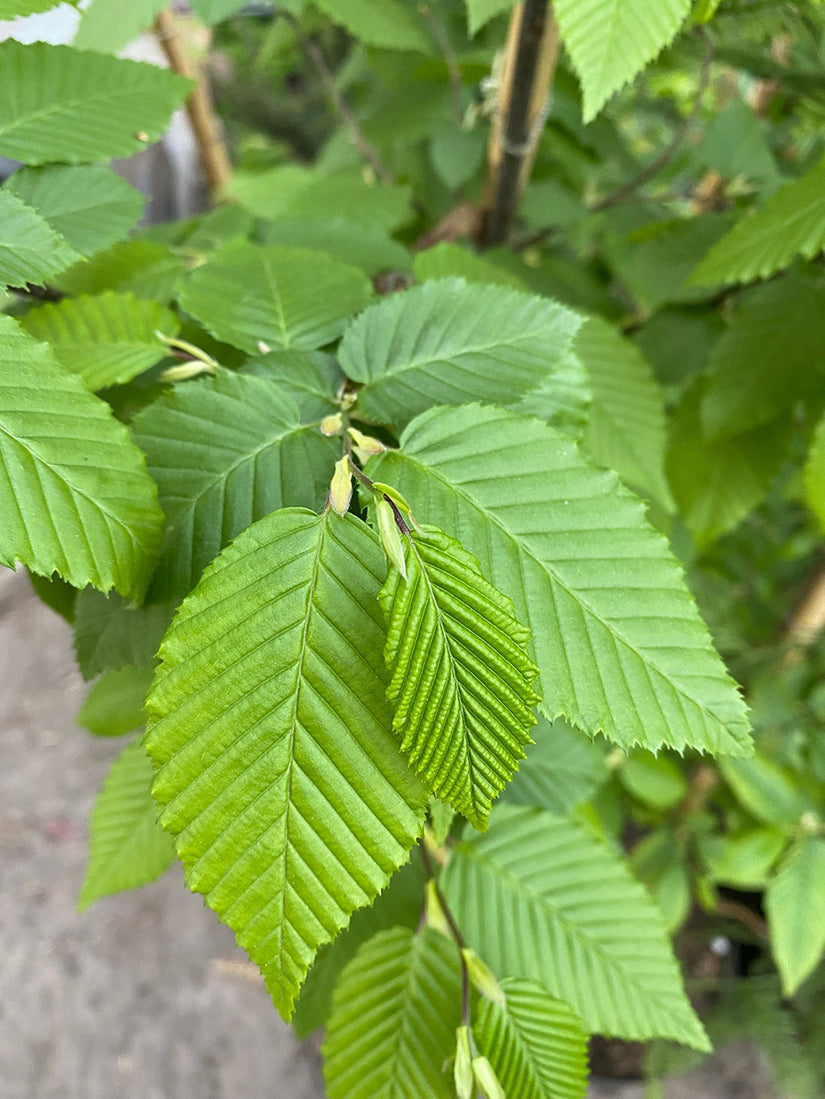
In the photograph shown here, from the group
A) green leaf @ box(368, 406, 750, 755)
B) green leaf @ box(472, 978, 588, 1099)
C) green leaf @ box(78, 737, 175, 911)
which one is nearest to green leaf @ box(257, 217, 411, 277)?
green leaf @ box(368, 406, 750, 755)

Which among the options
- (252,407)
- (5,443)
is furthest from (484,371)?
(5,443)

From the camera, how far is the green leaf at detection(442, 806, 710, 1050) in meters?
0.49

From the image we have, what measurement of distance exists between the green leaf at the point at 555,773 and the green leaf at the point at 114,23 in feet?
2.75

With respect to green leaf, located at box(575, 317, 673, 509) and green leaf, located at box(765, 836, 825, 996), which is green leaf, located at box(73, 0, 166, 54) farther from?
green leaf, located at box(765, 836, 825, 996)

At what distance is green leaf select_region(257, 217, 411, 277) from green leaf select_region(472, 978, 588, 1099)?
0.63 meters

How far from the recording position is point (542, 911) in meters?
0.51

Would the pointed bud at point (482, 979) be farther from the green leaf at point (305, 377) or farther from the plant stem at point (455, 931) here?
the green leaf at point (305, 377)

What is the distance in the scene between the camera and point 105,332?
448 millimetres

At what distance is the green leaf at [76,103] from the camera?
43 centimetres

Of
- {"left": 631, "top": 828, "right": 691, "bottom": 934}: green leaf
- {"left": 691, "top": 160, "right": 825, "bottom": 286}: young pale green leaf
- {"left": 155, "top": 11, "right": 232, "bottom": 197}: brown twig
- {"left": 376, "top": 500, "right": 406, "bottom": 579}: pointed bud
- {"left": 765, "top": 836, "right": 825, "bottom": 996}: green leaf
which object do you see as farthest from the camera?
{"left": 631, "top": 828, "right": 691, "bottom": 934}: green leaf

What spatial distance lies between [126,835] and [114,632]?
350 millimetres

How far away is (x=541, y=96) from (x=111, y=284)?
0.43 meters

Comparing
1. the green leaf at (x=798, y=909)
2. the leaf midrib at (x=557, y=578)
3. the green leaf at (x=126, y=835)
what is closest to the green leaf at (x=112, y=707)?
the green leaf at (x=126, y=835)

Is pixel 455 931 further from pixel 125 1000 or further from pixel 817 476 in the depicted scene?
pixel 125 1000
